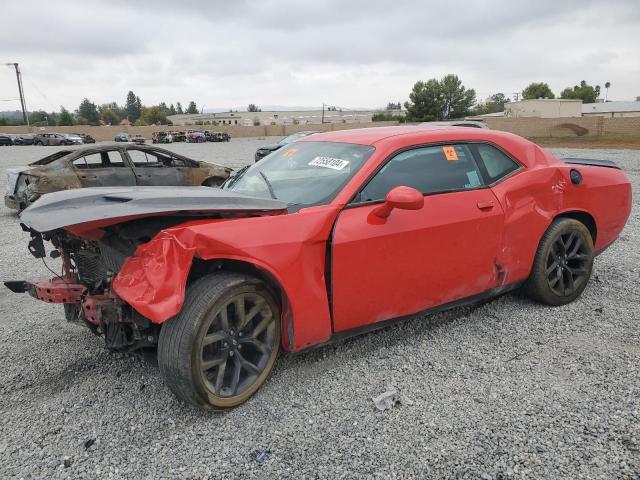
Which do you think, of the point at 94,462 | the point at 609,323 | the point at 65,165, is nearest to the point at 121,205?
the point at 94,462

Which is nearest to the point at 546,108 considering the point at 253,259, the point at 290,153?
the point at 290,153

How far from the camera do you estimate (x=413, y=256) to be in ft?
10.0

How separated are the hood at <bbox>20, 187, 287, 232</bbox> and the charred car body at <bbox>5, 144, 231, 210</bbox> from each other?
5734mm

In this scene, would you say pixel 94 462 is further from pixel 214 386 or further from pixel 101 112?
pixel 101 112

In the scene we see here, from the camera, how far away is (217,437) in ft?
8.04

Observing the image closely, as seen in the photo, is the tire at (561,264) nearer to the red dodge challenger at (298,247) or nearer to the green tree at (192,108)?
the red dodge challenger at (298,247)

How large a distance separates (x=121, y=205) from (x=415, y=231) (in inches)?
68.5

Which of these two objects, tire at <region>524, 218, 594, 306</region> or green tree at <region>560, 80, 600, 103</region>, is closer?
tire at <region>524, 218, 594, 306</region>

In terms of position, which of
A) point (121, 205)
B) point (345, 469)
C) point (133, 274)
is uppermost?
point (121, 205)

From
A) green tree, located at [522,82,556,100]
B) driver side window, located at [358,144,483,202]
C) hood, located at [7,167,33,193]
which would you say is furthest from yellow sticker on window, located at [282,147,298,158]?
green tree, located at [522,82,556,100]

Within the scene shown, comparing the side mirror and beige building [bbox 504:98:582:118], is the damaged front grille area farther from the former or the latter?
beige building [bbox 504:98:582:118]

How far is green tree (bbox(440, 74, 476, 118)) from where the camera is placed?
254 feet

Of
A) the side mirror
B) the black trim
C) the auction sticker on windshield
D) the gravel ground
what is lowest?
the gravel ground

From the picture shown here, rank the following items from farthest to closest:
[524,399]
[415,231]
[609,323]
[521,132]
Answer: [521,132]
[609,323]
[415,231]
[524,399]
